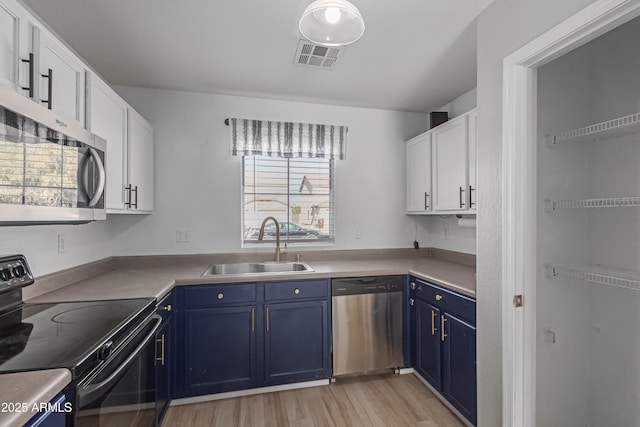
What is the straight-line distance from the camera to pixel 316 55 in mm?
2057

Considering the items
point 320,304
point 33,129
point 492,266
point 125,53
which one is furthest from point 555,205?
point 125,53

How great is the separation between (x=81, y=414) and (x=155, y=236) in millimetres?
1856

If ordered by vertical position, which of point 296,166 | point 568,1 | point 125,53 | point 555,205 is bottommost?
point 555,205

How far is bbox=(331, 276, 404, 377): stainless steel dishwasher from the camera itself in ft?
7.82

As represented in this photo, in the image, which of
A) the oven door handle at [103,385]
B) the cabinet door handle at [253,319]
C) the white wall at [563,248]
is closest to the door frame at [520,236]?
the white wall at [563,248]

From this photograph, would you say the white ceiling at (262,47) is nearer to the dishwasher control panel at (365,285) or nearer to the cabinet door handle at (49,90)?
the cabinet door handle at (49,90)

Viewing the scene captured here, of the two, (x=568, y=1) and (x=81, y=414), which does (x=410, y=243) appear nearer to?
(x=568, y=1)

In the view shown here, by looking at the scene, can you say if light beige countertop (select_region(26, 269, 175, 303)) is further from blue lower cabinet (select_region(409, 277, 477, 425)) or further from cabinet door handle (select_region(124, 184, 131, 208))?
blue lower cabinet (select_region(409, 277, 477, 425))

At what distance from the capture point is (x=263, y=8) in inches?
63.8

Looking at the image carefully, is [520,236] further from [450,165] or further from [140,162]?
[140,162]

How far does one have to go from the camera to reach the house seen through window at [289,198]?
2.87 metres

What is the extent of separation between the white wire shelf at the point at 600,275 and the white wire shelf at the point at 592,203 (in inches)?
12.2

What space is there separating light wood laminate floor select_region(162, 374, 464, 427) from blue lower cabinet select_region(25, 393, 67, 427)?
50.5 inches

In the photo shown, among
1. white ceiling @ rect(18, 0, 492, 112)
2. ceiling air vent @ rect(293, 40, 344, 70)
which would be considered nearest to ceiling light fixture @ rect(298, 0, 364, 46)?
white ceiling @ rect(18, 0, 492, 112)
